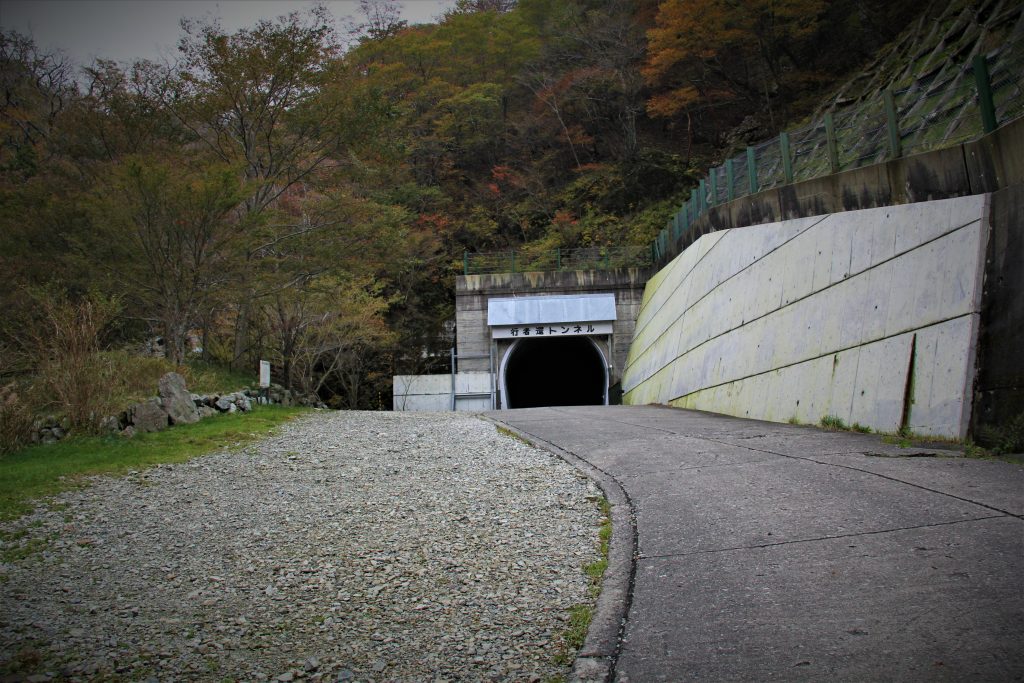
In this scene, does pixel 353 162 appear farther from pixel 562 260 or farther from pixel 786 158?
pixel 786 158

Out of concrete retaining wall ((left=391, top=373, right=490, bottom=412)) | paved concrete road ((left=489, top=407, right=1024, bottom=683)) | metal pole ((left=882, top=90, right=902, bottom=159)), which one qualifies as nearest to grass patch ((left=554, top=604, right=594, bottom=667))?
paved concrete road ((left=489, top=407, right=1024, bottom=683))

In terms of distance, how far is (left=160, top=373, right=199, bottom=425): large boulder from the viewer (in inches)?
387

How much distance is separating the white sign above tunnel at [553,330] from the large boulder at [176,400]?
1545cm

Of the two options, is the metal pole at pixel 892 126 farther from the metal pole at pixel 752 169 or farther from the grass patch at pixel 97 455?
the grass patch at pixel 97 455

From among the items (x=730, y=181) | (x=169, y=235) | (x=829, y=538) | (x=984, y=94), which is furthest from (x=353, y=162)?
(x=829, y=538)

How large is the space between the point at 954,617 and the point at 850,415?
5.54m

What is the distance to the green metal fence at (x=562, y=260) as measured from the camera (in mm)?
25281

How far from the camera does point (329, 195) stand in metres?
18.2

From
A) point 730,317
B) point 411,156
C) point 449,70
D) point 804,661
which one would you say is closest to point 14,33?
point 411,156

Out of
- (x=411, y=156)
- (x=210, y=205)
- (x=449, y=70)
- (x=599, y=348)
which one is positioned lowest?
(x=599, y=348)

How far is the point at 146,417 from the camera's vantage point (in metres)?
9.27

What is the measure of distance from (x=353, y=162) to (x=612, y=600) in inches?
701

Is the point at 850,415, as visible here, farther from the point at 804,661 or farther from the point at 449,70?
the point at 449,70

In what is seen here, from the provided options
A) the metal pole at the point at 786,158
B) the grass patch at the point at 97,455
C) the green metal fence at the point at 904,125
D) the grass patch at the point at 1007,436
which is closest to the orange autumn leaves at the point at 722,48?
the green metal fence at the point at 904,125
